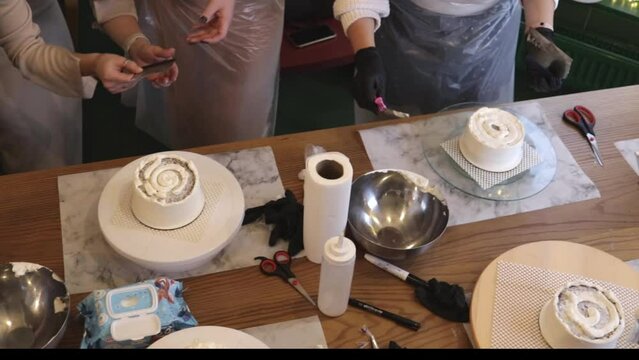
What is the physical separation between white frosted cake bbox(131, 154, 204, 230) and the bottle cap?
0.28 meters

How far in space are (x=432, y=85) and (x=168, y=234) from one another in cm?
86

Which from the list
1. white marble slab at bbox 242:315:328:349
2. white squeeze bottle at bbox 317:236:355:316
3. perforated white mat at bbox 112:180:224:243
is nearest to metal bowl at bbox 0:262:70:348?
perforated white mat at bbox 112:180:224:243

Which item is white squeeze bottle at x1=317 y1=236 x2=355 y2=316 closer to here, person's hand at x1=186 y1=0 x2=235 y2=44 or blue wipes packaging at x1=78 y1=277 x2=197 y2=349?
blue wipes packaging at x1=78 y1=277 x2=197 y2=349

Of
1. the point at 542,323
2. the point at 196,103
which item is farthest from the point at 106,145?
the point at 542,323

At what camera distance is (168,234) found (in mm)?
1103

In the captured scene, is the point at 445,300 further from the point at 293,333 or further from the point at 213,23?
the point at 213,23

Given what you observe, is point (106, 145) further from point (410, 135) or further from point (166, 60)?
point (410, 135)

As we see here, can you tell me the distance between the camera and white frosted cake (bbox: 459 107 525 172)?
128 centimetres

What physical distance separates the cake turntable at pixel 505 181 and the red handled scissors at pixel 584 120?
85mm

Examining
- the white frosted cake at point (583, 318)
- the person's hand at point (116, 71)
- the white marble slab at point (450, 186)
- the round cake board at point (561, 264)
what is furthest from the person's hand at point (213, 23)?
the white frosted cake at point (583, 318)

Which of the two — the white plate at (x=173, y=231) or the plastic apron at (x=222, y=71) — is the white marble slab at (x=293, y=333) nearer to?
the white plate at (x=173, y=231)

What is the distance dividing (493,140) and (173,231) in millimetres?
650
